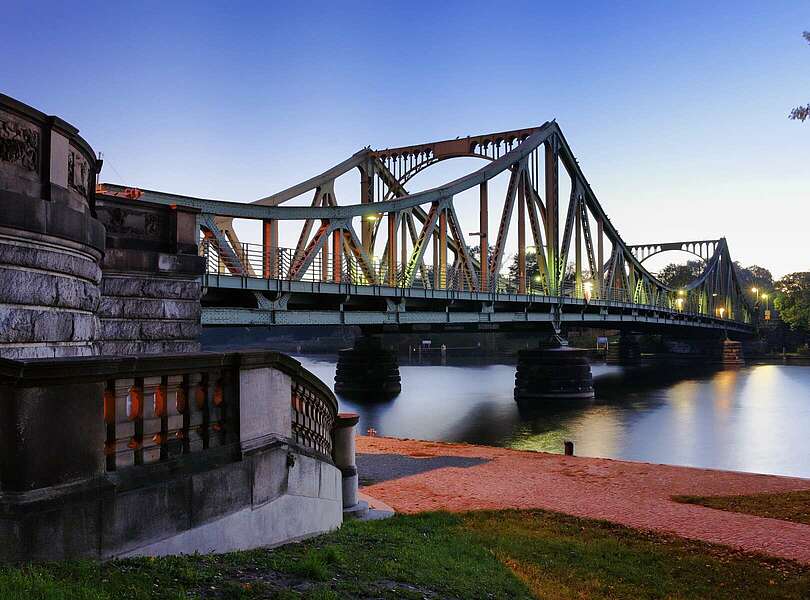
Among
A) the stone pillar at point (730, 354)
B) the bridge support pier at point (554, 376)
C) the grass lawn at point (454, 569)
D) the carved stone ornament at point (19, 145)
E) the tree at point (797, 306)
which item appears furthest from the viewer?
the tree at point (797, 306)

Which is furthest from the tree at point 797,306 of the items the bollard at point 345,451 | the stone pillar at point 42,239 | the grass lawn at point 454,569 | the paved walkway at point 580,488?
the stone pillar at point 42,239

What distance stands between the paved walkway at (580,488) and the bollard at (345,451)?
191cm

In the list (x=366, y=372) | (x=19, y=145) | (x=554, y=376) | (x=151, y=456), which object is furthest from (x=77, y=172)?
(x=554, y=376)

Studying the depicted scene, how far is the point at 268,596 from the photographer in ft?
15.6

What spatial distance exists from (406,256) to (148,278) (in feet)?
80.6

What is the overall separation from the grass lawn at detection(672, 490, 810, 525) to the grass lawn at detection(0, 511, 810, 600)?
3.41m

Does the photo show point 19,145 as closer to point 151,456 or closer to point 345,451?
point 151,456

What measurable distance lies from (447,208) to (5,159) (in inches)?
1287

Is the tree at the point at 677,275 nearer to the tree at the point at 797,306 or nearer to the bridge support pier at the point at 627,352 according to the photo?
the tree at the point at 797,306

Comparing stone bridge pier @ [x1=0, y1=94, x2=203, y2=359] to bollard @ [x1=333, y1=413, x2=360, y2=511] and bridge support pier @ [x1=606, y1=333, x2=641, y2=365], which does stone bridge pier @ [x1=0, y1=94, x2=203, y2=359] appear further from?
bridge support pier @ [x1=606, y1=333, x2=641, y2=365]

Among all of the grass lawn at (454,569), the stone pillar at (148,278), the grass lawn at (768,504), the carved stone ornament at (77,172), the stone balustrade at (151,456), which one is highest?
the carved stone ornament at (77,172)

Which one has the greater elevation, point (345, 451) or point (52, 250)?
point (52, 250)

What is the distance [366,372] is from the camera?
49188 millimetres

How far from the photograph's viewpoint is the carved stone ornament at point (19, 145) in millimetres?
8516
